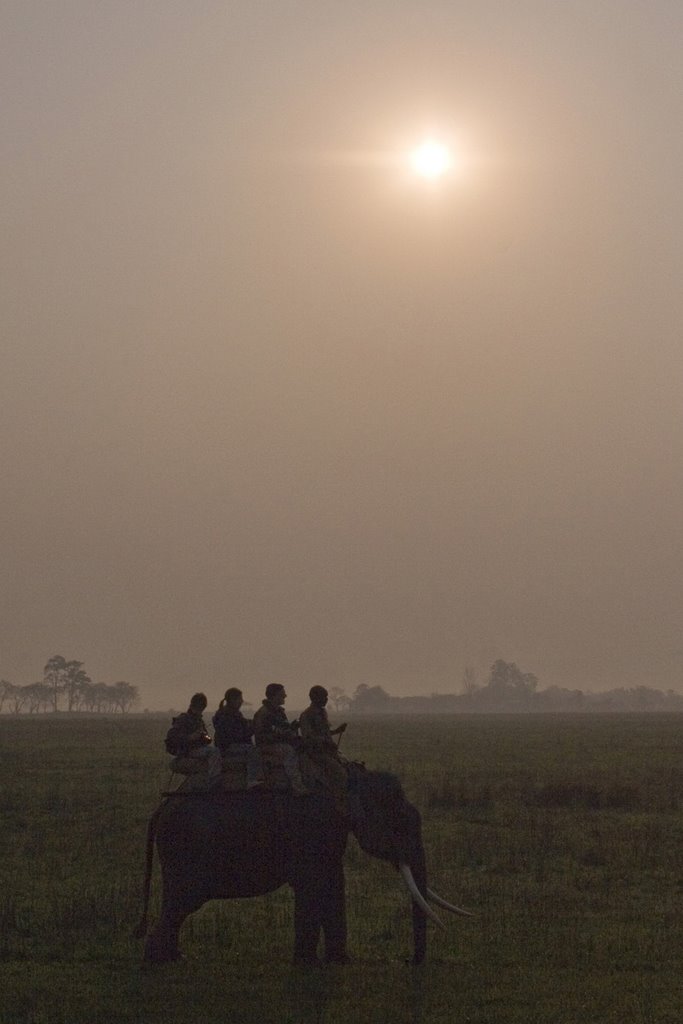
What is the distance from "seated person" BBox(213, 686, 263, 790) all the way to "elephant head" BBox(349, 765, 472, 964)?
106cm

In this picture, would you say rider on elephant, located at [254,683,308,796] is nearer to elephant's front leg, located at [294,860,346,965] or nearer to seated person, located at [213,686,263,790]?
seated person, located at [213,686,263,790]

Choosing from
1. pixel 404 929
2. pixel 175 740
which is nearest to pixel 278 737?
pixel 175 740

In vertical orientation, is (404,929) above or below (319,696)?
below

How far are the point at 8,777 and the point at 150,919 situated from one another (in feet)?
86.0

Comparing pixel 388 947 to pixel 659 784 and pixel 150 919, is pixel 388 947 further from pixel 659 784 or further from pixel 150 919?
pixel 659 784

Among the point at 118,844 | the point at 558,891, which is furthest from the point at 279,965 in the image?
the point at 118,844

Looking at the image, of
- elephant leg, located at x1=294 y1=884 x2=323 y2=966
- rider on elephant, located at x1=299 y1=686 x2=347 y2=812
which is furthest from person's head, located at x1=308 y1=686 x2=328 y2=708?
elephant leg, located at x1=294 y1=884 x2=323 y2=966

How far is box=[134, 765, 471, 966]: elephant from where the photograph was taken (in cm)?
1476

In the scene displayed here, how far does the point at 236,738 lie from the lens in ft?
51.6

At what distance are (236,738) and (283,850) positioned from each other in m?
1.47

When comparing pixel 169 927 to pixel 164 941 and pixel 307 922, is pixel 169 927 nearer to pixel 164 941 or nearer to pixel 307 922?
pixel 164 941

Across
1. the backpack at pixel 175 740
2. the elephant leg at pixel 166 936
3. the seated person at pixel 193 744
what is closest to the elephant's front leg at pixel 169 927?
the elephant leg at pixel 166 936

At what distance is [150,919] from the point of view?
1773 centimetres

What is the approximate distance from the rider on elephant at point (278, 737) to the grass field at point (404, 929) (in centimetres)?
205
